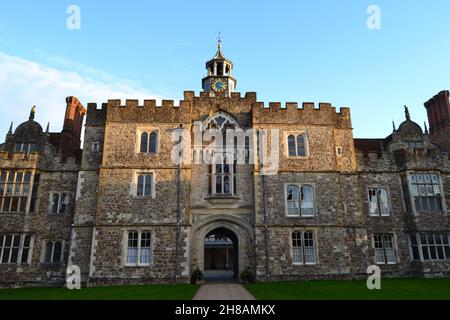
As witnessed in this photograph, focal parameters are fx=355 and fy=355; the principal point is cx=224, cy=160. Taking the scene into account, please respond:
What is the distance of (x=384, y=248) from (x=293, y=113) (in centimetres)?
1096

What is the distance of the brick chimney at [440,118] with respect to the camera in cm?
2788

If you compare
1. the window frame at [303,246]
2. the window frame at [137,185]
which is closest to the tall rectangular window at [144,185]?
the window frame at [137,185]

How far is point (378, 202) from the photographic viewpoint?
24.6 metres

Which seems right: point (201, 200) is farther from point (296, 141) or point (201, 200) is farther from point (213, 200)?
point (296, 141)

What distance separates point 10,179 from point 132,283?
1087cm

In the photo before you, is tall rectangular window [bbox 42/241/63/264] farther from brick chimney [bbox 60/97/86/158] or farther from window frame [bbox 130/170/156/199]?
brick chimney [bbox 60/97/86/158]

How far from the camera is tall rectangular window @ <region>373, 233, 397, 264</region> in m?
23.5

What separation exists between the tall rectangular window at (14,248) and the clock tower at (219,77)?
1703 centimetres

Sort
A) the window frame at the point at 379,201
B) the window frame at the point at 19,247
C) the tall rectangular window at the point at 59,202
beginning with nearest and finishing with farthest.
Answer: the window frame at the point at 19,247 < the tall rectangular window at the point at 59,202 < the window frame at the point at 379,201

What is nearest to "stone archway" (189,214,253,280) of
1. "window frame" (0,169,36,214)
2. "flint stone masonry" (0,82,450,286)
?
"flint stone masonry" (0,82,450,286)

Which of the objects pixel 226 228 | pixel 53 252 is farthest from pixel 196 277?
pixel 53 252

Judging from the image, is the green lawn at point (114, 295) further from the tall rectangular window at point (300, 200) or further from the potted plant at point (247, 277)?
the tall rectangular window at point (300, 200)

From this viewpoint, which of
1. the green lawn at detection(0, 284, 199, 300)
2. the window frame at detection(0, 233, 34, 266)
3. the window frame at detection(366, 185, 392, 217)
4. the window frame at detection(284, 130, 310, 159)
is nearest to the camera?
the green lawn at detection(0, 284, 199, 300)

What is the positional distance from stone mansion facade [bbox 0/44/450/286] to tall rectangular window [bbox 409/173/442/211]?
0.08 meters
